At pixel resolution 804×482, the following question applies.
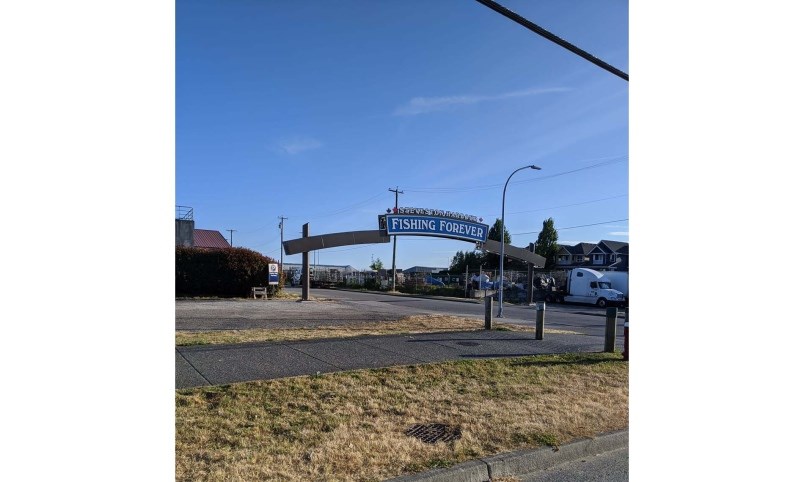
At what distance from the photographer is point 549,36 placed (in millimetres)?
4672

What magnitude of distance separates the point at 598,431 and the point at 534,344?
5.15m

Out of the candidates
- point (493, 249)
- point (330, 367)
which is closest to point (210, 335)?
point (330, 367)

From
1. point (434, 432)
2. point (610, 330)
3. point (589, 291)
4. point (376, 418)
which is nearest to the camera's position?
point (434, 432)

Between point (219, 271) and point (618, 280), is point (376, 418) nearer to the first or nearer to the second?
point (219, 271)

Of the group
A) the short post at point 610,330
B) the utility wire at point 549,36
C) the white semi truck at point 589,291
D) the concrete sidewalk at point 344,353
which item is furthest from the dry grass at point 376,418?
the white semi truck at point 589,291

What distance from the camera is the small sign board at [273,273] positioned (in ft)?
87.5

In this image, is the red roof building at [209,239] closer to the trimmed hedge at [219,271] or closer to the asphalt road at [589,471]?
the trimmed hedge at [219,271]

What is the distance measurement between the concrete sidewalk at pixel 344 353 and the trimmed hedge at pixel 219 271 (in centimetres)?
1797

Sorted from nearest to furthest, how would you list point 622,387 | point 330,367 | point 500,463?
point 500,463 → point 622,387 → point 330,367

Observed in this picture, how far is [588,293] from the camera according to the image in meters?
31.1

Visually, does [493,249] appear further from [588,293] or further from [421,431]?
[421,431]

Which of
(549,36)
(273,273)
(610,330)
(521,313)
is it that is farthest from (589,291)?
(549,36)

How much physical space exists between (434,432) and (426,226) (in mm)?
19280
